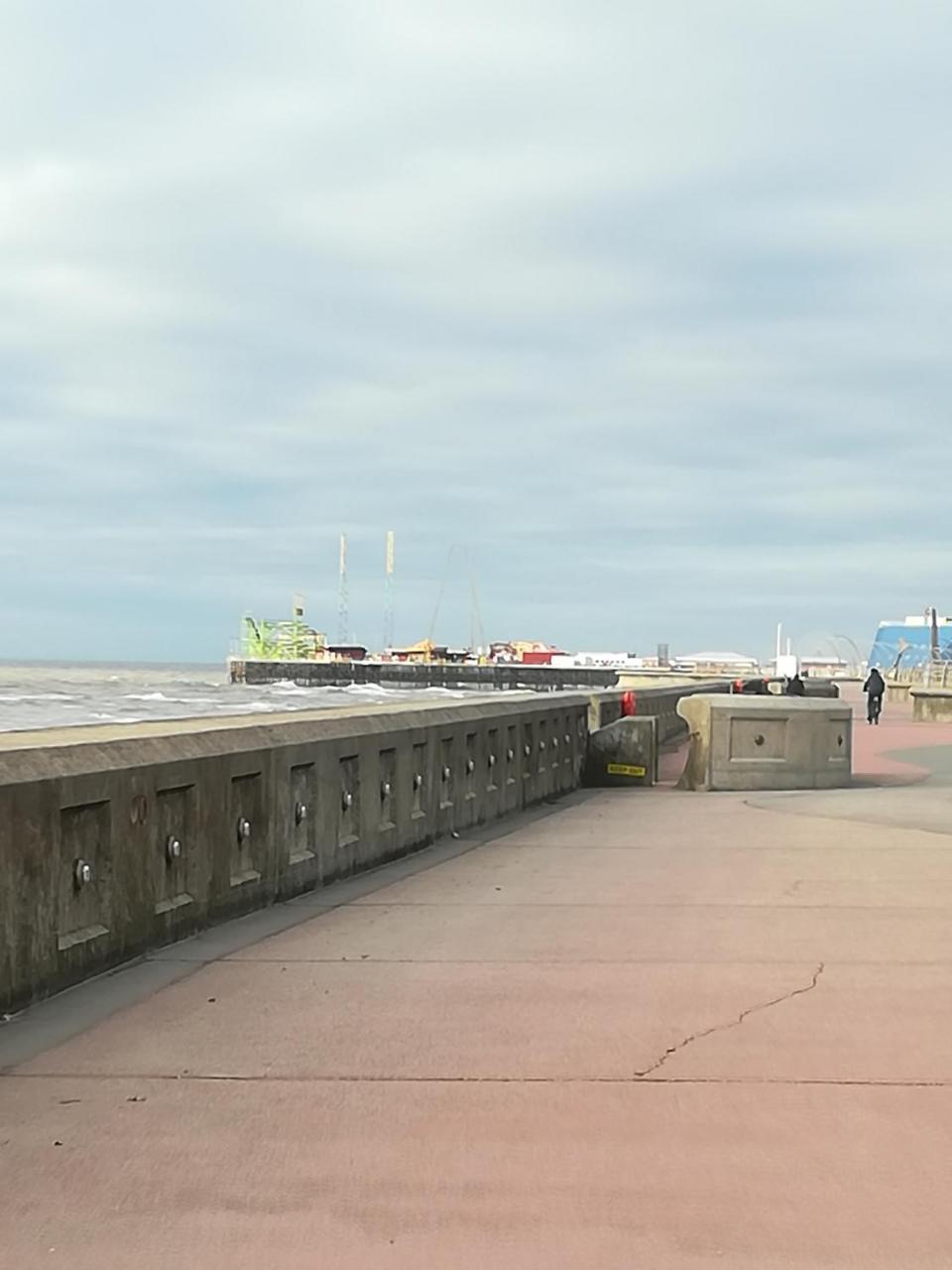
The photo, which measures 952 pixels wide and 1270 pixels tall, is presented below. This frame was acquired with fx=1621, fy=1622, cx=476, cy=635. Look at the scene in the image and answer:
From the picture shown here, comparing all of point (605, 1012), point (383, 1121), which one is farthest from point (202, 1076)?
point (605, 1012)

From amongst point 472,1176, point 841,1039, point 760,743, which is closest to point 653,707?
point 760,743

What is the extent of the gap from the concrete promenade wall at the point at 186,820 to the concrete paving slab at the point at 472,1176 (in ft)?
4.34

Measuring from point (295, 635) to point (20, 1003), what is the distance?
194 meters

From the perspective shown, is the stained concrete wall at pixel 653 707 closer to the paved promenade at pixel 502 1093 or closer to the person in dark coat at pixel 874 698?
the person in dark coat at pixel 874 698

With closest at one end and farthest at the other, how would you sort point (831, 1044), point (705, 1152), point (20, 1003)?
point (705, 1152), point (831, 1044), point (20, 1003)

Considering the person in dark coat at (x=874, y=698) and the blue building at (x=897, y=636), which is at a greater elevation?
the blue building at (x=897, y=636)

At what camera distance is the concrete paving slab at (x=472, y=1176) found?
167 inches

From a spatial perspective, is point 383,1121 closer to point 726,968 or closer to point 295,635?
point 726,968

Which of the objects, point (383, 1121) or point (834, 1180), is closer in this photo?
point (834, 1180)

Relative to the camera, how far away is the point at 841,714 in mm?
20234

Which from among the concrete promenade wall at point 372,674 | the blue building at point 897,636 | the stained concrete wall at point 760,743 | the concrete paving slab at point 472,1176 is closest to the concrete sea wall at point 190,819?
the concrete paving slab at point 472,1176

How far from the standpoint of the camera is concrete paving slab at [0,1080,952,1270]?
13.9 feet

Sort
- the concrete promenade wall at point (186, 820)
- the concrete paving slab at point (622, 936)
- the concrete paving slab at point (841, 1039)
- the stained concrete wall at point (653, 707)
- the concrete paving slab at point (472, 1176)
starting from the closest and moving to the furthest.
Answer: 1. the concrete paving slab at point (472, 1176)
2. the concrete paving slab at point (841, 1039)
3. the concrete promenade wall at point (186, 820)
4. the concrete paving slab at point (622, 936)
5. the stained concrete wall at point (653, 707)

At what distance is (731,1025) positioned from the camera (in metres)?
6.70
